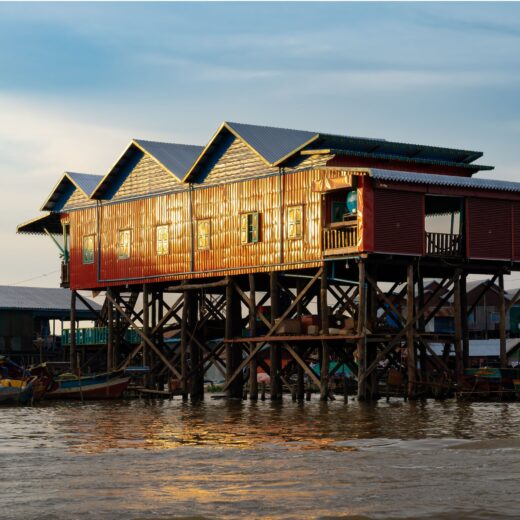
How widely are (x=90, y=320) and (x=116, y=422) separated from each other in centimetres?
5128

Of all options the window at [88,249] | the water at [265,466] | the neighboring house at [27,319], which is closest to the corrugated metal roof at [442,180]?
the water at [265,466]

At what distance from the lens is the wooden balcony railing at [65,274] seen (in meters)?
67.4

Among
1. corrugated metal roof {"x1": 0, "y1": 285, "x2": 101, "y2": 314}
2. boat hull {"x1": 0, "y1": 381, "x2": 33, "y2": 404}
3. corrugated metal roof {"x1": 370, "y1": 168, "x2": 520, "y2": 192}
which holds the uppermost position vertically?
corrugated metal roof {"x1": 370, "y1": 168, "x2": 520, "y2": 192}

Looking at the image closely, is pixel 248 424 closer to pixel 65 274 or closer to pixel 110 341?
pixel 110 341

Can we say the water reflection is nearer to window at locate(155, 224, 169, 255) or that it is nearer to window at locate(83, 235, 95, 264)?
window at locate(155, 224, 169, 255)

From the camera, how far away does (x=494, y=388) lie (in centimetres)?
5088

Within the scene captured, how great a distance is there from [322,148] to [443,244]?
633cm

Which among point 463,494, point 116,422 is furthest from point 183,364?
point 463,494

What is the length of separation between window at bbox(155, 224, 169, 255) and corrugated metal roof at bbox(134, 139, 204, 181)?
278 centimetres

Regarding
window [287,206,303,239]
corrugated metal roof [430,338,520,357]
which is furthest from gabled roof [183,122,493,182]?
corrugated metal roof [430,338,520,357]

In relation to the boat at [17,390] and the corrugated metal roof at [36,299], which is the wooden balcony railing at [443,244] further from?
the corrugated metal roof at [36,299]

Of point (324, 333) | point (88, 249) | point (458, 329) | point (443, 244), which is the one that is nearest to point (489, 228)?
point (443, 244)

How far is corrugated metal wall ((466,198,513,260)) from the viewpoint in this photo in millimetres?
50969

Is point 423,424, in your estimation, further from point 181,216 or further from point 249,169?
point 181,216
